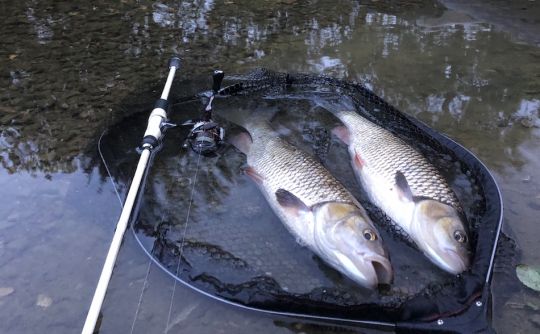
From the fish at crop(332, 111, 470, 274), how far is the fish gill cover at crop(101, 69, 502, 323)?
63 mm

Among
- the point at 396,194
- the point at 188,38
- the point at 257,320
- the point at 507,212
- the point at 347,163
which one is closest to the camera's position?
the point at 257,320

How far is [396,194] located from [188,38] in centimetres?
421

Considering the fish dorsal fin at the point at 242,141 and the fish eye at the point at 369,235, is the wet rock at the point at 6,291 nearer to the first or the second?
the fish dorsal fin at the point at 242,141

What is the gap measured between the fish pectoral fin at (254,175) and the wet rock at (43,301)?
1360 millimetres

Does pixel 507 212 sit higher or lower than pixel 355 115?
lower

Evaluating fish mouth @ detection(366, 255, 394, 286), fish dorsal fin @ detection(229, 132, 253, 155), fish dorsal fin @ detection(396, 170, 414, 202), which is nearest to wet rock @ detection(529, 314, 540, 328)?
fish mouth @ detection(366, 255, 394, 286)

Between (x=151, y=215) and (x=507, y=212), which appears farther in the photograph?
(x=507, y=212)

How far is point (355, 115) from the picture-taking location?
12.1 ft

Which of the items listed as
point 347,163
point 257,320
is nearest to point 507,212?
point 347,163

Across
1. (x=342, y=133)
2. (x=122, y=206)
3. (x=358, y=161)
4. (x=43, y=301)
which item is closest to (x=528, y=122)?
(x=342, y=133)

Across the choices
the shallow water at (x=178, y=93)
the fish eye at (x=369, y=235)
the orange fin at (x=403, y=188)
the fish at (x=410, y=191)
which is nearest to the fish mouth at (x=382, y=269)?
the fish eye at (x=369, y=235)

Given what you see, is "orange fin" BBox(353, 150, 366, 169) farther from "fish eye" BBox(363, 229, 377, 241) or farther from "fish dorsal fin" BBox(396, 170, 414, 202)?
"fish eye" BBox(363, 229, 377, 241)

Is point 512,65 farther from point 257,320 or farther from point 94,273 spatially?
point 94,273

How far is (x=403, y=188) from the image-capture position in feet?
9.57
